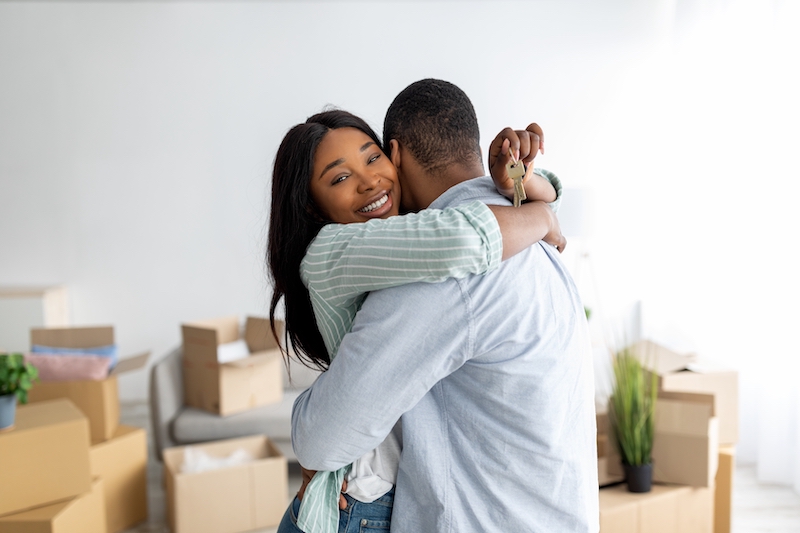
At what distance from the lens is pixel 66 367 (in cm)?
280

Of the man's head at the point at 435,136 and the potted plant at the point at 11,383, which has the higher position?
the man's head at the point at 435,136

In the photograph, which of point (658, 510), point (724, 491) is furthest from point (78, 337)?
point (724, 491)

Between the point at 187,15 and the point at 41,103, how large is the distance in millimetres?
1265

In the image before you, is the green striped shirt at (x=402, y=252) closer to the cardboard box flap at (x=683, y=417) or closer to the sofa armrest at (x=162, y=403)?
the cardboard box flap at (x=683, y=417)

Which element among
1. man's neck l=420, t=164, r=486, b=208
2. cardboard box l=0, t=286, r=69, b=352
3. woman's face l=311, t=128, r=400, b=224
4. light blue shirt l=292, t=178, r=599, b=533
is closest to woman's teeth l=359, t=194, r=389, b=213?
woman's face l=311, t=128, r=400, b=224

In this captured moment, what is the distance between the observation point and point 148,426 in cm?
425

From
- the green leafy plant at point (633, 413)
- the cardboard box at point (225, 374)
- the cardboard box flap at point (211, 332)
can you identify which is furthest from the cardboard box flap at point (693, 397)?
the cardboard box flap at point (211, 332)

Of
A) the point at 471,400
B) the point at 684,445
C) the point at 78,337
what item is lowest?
the point at 684,445

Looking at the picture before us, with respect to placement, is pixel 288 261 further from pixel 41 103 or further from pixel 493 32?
pixel 41 103

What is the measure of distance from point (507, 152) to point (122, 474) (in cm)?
256

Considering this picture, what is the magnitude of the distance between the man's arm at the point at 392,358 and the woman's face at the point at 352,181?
327 millimetres

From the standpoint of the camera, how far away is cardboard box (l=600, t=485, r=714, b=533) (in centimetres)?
205

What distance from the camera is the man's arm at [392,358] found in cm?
81

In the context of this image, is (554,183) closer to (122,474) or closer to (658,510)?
(658,510)
